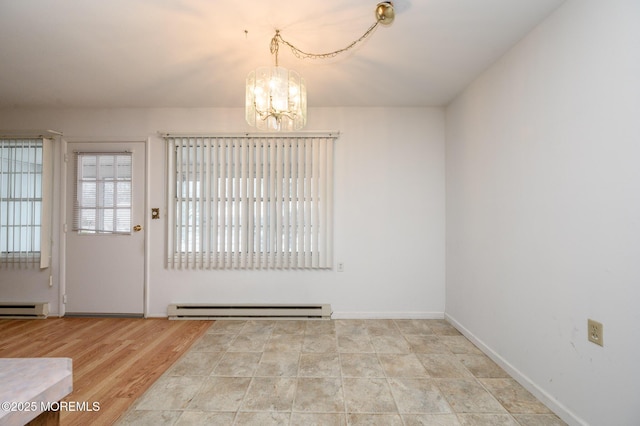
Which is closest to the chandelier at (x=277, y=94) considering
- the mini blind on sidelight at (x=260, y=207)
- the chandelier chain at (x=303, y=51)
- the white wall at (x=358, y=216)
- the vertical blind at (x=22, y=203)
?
the chandelier chain at (x=303, y=51)

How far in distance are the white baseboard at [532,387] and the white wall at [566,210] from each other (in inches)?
0.4

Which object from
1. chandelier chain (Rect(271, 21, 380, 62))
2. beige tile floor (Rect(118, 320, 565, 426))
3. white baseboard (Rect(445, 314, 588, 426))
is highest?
chandelier chain (Rect(271, 21, 380, 62))

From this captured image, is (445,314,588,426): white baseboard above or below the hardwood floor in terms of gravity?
above

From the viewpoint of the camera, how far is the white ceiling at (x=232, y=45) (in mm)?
1873

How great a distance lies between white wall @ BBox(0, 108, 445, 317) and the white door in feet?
0.50

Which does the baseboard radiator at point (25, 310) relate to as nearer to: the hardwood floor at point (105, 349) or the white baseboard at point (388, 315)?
the hardwood floor at point (105, 349)

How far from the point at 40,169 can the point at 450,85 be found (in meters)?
4.85

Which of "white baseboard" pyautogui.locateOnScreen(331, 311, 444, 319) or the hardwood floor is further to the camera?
"white baseboard" pyautogui.locateOnScreen(331, 311, 444, 319)

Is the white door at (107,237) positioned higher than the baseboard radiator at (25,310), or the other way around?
the white door at (107,237)

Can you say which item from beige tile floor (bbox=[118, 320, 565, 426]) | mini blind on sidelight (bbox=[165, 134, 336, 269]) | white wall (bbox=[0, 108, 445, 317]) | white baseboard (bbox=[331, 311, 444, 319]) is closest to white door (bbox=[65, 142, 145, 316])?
white wall (bbox=[0, 108, 445, 317])

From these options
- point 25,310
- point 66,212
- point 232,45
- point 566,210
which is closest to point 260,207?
point 232,45

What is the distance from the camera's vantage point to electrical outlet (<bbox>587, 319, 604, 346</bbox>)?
1.55 meters

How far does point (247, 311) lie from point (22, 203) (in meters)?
3.02

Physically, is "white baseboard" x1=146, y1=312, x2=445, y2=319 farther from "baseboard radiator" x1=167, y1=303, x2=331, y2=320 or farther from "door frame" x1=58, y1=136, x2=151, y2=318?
"door frame" x1=58, y1=136, x2=151, y2=318
